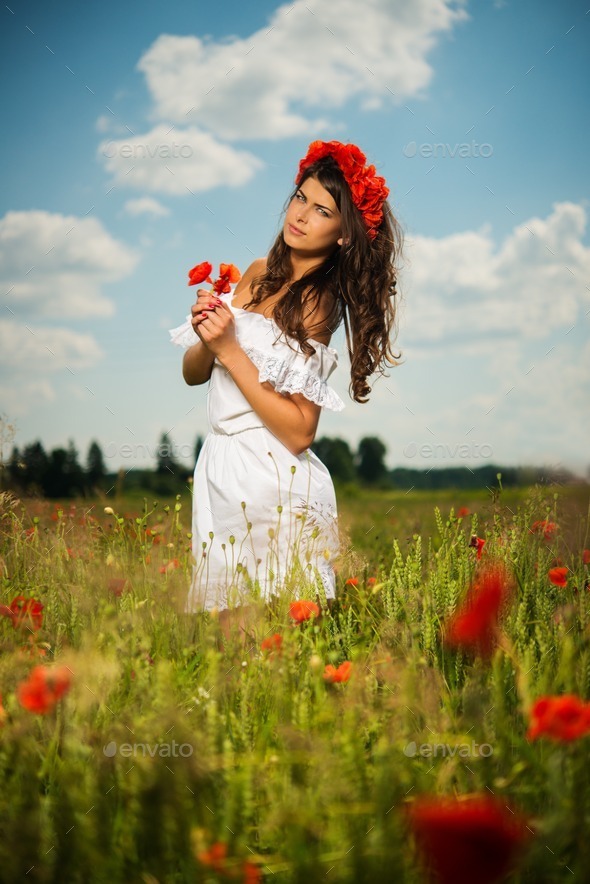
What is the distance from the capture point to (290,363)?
325 cm

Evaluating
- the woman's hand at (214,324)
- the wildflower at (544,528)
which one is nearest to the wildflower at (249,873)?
the woman's hand at (214,324)

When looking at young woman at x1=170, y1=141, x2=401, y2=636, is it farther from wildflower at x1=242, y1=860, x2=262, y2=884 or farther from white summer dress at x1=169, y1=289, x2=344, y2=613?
wildflower at x1=242, y1=860, x2=262, y2=884

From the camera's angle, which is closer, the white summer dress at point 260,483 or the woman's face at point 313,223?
the white summer dress at point 260,483

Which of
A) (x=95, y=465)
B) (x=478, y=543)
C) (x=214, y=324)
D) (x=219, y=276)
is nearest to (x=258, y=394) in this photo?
(x=214, y=324)

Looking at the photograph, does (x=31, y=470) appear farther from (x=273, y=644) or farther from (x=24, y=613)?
(x=273, y=644)

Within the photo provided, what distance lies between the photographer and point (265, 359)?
10.7 feet

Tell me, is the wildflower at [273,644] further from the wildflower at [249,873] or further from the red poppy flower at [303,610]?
the wildflower at [249,873]

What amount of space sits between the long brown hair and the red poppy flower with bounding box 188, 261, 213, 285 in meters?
0.37

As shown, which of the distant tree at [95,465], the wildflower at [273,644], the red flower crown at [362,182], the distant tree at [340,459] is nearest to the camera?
the wildflower at [273,644]

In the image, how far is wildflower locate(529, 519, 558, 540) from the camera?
3359mm

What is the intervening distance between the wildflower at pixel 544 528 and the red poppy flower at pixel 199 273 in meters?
1.79

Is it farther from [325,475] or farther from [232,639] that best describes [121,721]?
[325,475]

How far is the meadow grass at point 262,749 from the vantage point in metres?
1.27

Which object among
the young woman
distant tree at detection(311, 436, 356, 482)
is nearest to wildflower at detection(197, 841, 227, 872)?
the young woman
